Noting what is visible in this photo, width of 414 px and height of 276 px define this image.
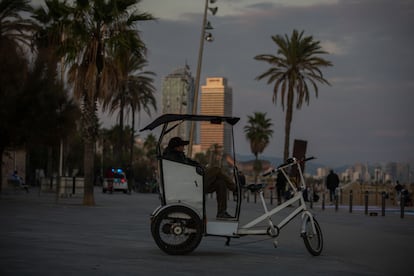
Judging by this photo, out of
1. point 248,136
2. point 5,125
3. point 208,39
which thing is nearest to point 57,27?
point 5,125

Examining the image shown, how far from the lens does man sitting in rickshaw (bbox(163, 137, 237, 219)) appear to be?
1227 centimetres

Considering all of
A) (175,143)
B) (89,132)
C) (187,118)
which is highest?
(89,132)

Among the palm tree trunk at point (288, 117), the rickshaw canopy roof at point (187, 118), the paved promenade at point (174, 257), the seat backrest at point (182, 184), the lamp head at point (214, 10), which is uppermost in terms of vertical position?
the lamp head at point (214, 10)

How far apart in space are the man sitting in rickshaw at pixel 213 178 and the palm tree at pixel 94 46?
17540 mm

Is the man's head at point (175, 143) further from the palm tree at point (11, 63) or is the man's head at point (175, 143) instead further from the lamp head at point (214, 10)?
the lamp head at point (214, 10)

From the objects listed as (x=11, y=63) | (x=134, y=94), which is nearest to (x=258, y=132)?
(x=134, y=94)

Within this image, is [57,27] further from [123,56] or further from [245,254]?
[245,254]

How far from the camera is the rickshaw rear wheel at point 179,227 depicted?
11852 millimetres

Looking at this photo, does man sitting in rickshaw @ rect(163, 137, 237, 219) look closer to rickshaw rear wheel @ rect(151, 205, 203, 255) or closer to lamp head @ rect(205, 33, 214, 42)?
rickshaw rear wheel @ rect(151, 205, 203, 255)

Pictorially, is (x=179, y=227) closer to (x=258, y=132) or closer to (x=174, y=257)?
(x=174, y=257)

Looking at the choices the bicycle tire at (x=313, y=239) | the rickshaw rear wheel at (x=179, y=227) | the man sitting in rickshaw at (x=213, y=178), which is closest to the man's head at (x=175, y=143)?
the man sitting in rickshaw at (x=213, y=178)

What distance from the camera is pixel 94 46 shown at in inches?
1178

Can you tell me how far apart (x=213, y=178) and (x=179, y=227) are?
3.34 ft

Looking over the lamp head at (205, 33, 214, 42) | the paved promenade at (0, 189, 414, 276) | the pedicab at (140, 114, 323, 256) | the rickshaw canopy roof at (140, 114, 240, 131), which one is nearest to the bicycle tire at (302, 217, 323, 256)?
the pedicab at (140, 114, 323, 256)
